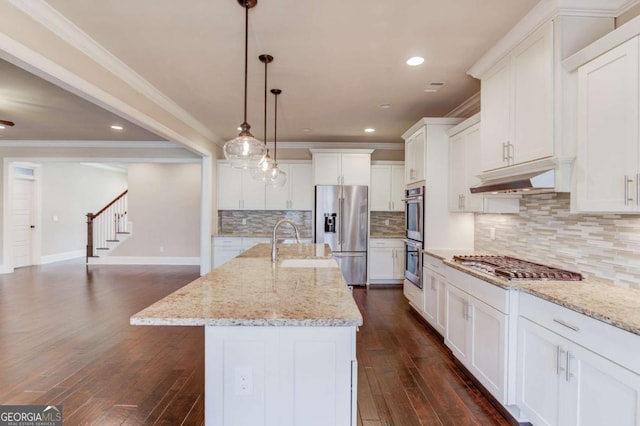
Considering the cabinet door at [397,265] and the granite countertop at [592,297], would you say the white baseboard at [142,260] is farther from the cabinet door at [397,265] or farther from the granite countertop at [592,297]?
the granite countertop at [592,297]

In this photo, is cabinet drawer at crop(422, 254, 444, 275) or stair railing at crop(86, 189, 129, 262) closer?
cabinet drawer at crop(422, 254, 444, 275)

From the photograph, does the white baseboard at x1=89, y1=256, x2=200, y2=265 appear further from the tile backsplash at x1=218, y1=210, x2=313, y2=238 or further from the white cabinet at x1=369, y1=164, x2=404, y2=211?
the white cabinet at x1=369, y1=164, x2=404, y2=211

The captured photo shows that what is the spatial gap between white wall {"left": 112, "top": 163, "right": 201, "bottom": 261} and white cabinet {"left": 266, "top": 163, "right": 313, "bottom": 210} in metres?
2.53

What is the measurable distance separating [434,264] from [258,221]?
4059 millimetres

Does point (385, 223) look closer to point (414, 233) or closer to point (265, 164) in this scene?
point (414, 233)

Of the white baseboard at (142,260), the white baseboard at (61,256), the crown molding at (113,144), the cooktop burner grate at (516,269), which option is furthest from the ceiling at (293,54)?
the white baseboard at (61,256)

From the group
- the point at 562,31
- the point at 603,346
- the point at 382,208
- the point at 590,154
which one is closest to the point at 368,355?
the point at 603,346

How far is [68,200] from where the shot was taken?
28.4ft

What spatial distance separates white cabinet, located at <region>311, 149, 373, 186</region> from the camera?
5855 mm

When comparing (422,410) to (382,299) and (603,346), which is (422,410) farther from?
(382,299)

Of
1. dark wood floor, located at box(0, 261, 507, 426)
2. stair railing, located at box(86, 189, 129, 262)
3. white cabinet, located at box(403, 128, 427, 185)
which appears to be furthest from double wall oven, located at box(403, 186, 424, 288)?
stair railing, located at box(86, 189, 129, 262)

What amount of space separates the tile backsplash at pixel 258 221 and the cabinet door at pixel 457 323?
3815 mm

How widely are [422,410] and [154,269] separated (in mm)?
6753

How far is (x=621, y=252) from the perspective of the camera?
6.45 feet
